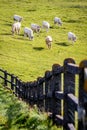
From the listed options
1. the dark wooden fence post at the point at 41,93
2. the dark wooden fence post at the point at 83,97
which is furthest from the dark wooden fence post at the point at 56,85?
the dark wooden fence post at the point at 83,97

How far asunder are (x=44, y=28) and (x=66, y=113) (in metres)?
56.4

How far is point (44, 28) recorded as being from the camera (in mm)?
64812

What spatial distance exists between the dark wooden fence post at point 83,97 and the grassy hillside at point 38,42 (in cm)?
2515

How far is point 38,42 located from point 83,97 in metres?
45.9

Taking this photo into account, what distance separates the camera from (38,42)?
173ft

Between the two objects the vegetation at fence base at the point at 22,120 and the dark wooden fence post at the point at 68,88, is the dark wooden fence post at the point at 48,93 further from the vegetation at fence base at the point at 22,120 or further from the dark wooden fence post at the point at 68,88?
the dark wooden fence post at the point at 68,88

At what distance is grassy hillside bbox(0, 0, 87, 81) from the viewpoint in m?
38.4

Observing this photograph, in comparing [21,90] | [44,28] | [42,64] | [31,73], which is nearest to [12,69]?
[31,73]

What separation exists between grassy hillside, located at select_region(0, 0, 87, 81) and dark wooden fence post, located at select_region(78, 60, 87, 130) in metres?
25.2

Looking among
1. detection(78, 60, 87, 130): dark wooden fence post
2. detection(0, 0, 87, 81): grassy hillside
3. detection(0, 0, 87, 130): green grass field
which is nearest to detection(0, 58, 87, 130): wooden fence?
detection(78, 60, 87, 130): dark wooden fence post

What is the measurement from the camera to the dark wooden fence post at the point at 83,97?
22.2 feet

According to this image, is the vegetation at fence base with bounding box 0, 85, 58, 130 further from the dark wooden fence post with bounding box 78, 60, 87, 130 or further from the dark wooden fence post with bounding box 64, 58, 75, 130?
the dark wooden fence post with bounding box 78, 60, 87, 130

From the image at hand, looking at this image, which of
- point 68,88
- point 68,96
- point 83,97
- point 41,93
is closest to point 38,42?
point 41,93

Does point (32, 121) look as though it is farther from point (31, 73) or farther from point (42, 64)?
point (42, 64)
